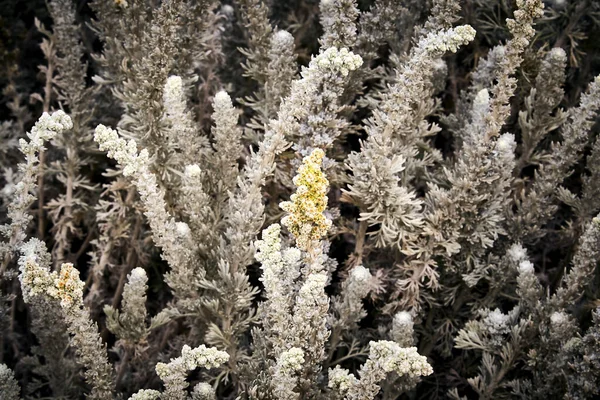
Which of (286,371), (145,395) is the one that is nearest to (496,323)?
(286,371)

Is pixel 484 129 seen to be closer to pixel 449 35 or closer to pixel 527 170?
pixel 449 35

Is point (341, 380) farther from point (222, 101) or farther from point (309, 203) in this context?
point (222, 101)

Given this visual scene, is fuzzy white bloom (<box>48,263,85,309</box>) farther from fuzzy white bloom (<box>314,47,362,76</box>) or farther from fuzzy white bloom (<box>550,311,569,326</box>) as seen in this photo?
fuzzy white bloom (<box>550,311,569,326</box>)

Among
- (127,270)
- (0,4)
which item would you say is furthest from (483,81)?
(0,4)

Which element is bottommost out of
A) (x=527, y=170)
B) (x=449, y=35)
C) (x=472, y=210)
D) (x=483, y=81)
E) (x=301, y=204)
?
(x=527, y=170)

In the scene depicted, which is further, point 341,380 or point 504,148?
point 504,148

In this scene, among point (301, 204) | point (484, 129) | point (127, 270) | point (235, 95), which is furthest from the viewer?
point (235, 95)

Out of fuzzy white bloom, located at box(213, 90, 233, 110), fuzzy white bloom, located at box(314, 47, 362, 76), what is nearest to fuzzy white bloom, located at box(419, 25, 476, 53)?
fuzzy white bloom, located at box(314, 47, 362, 76)

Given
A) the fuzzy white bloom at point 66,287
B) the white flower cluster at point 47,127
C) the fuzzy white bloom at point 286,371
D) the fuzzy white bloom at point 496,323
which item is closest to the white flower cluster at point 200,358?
the fuzzy white bloom at point 286,371
